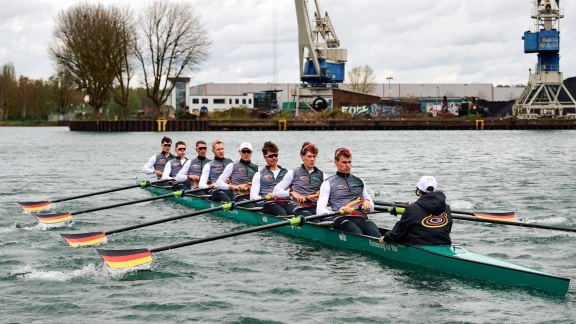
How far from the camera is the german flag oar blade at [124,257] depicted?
41.2 ft

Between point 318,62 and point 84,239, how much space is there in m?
74.6

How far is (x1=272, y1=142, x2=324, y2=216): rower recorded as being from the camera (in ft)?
50.4

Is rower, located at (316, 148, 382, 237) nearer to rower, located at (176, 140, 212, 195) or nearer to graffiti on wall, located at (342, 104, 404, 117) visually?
rower, located at (176, 140, 212, 195)

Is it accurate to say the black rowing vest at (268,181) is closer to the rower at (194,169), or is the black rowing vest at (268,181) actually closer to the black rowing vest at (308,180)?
the black rowing vest at (308,180)

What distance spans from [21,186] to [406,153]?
24.3 meters

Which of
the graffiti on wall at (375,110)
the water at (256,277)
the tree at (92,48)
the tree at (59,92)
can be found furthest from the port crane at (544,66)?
the tree at (59,92)

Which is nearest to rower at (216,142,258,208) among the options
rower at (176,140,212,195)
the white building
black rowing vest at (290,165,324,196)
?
rower at (176,140,212,195)

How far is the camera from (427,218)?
1208 centimetres

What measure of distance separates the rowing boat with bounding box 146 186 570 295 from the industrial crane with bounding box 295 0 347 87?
72.1 metres

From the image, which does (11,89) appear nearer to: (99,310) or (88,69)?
(88,69)

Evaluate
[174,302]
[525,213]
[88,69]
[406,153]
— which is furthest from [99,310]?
[88,69]

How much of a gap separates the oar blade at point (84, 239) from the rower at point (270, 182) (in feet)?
11.3

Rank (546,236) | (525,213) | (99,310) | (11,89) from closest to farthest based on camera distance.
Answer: (99,310)
(546,236)
(525,213)
(11,89)

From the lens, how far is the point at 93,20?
7588cm
